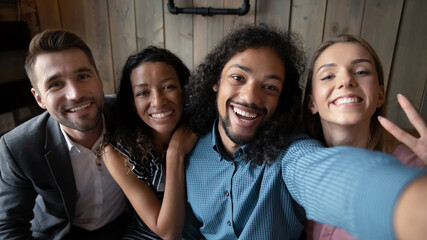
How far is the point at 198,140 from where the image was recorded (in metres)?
1.05

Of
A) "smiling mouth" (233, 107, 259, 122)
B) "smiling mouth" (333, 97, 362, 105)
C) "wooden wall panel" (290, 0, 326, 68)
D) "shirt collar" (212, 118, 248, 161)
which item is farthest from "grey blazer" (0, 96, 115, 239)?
"wooden wall panel" (290, 0, 326, 68)

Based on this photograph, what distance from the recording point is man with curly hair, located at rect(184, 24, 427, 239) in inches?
32.0

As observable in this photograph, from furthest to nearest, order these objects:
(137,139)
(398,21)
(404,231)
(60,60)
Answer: (398,21) → (137,139) → (60,60) → (404,231)

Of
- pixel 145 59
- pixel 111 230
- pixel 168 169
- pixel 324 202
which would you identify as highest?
pixel 145 59

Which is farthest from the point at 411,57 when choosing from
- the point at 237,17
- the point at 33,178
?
the point at 33,178

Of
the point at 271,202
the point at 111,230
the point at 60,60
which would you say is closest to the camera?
the point at 271,202

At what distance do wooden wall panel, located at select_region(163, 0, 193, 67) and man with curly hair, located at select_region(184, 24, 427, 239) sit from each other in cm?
57

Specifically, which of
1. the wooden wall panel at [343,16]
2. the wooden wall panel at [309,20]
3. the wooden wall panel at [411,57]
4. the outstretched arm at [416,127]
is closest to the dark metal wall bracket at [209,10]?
the wooden wall panel at [309,20]

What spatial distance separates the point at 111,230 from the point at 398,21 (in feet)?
5.52

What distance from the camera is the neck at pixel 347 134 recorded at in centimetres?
86

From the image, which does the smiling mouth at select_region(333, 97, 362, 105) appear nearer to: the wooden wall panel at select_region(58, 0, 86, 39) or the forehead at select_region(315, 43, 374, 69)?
the forehead at select_region(315, 43, 374, 69)

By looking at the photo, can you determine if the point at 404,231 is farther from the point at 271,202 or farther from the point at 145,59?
the point at 145,59

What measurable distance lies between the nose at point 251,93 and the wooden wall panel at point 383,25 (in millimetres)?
871

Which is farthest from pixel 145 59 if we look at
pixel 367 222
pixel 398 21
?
pixel 398 21
